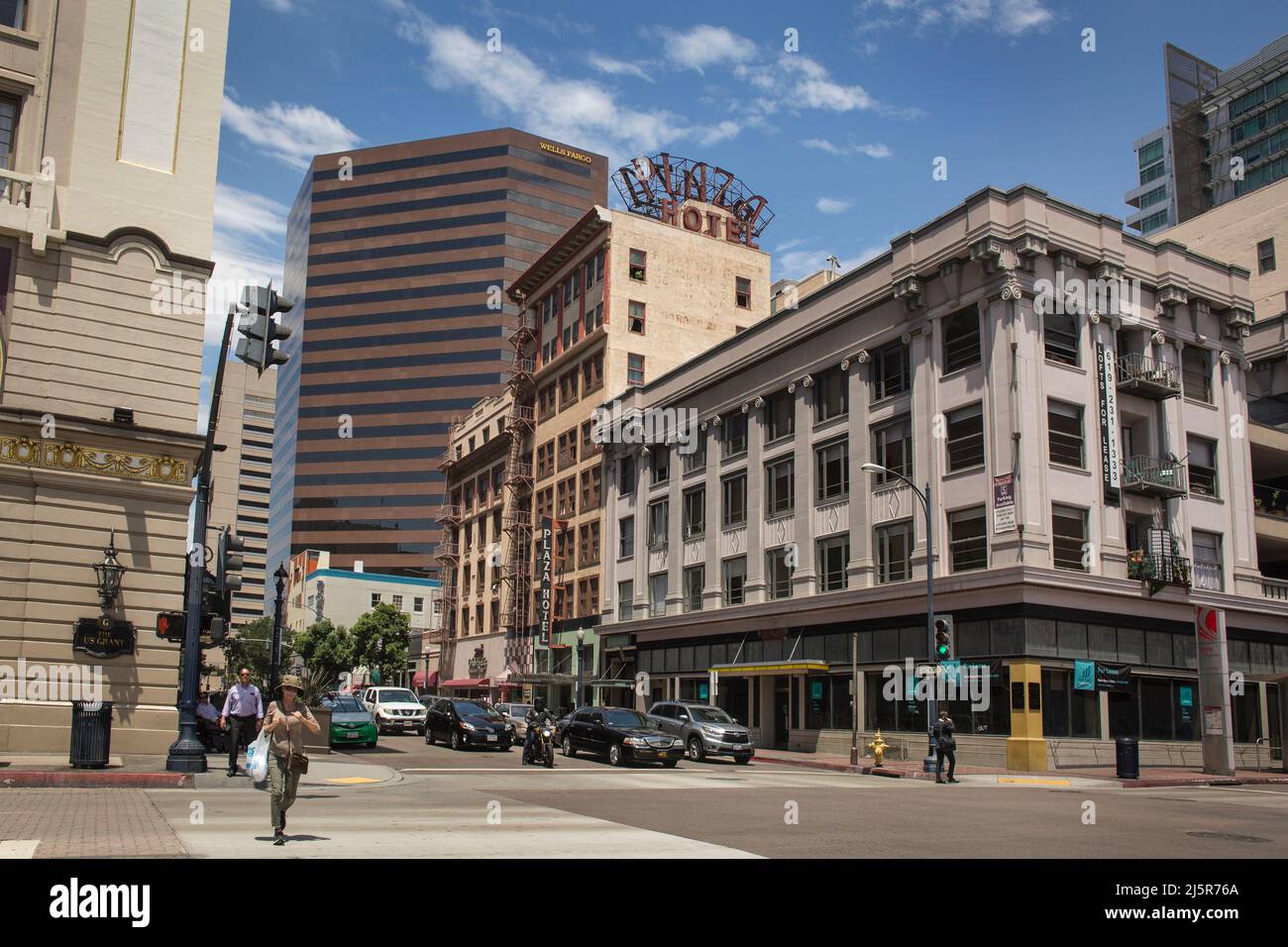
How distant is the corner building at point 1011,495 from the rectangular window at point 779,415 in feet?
0.31

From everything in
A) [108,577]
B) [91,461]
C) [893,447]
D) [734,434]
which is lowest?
[108,577]

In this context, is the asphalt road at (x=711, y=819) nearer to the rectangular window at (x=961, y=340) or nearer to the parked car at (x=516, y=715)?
the parked car at (x=516, y=715)

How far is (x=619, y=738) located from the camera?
1139 inches

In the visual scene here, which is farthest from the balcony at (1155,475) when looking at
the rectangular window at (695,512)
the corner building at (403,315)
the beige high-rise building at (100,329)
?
the corner building at (403,315)

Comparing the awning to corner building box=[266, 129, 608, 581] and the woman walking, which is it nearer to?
the woman walking

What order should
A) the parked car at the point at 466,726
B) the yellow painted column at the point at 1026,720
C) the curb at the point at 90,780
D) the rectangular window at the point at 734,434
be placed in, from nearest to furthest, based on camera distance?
the curb at the point at 90,780, the yellow painted column at the point at 1026,720, the parked car at the point at 466,726, the rectangular window at the point at 734,434

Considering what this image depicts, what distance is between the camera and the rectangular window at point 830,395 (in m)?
40.8

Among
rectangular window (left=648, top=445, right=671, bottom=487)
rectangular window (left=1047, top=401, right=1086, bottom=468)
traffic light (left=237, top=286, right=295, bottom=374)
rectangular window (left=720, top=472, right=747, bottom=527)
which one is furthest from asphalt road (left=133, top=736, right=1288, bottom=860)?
rectangular window (left=648, top=445, right=671, bottom=487)

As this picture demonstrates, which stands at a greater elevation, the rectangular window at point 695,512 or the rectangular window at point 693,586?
the rectangular window at point 695,512

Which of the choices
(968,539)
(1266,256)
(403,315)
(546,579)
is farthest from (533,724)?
(403,315)

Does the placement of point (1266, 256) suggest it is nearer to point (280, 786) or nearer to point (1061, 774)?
point (1061, 774)

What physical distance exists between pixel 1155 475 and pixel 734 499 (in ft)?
56.8

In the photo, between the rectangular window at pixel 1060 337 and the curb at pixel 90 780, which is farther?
the rectangular window at pixel 1060 337

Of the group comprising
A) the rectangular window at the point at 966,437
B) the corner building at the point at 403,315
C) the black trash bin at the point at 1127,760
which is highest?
the corner building at the point at 403,315
